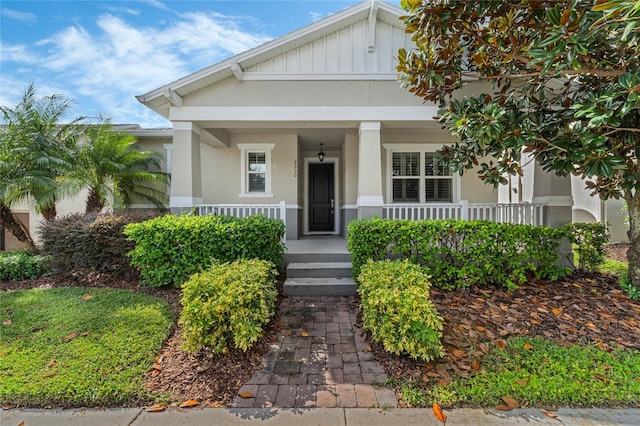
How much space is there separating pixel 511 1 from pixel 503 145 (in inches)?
82.2

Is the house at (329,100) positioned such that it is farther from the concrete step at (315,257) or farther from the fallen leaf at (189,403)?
the fallen leaf at (189,403)

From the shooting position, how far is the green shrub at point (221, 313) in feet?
9.93

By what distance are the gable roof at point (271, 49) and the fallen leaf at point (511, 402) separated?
6903mm

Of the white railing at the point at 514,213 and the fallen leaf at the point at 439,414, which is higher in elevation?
the white railing at the point at 514,213

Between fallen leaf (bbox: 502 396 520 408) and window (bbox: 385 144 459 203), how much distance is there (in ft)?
21.6

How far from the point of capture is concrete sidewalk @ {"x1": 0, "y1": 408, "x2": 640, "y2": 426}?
232 cm

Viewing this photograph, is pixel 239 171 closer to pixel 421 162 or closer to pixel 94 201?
pixel 94 201

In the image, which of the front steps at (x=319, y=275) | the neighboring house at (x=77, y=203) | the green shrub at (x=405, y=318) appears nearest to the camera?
the green shrub at (x=405, y=318)

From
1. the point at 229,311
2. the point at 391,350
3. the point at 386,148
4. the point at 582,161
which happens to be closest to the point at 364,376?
the point at 391,350

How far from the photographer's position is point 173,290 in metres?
5.09

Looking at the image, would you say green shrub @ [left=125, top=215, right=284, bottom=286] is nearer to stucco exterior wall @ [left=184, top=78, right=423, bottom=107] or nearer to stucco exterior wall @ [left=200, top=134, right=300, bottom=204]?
stucco exterior wall @ [left=184, top=78, right=423, bottom=107]

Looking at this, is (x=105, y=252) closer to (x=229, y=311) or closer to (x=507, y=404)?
(x=229, y=311)

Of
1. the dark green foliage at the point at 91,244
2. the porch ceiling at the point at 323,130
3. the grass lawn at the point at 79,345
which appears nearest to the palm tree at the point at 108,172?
the dark green foliage at the point at 91,244

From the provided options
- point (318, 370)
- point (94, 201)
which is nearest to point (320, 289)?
point (318, 370)
